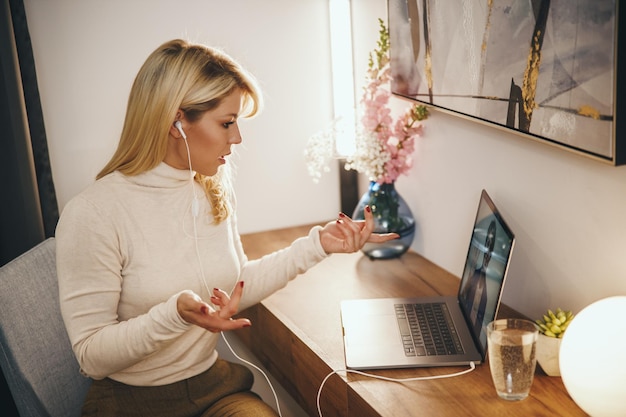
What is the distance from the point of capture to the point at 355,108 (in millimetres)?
2357

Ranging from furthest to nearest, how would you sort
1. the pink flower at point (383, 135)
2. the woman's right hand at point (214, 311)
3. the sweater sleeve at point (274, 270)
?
the pink flower at point (383, 135)
the sweater sleeve at point (274, 270)
the woman's right hand at point (214, 311)

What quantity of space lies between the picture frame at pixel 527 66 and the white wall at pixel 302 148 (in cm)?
11

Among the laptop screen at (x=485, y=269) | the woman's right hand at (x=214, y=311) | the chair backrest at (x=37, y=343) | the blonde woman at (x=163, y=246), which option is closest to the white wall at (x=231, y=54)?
the chair backrest at (x=37, y=343)

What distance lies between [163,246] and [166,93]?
1.08 feet

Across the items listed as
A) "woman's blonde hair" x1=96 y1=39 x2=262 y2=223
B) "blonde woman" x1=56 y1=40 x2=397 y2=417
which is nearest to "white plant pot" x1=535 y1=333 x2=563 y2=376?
"blonde woman" x1=56 y1=40 x2=397 y2=417

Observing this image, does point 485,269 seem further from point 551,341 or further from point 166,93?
point 166,93

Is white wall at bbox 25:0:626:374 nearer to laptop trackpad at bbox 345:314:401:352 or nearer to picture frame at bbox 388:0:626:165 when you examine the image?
picture frame at bbox 388:0:626:165

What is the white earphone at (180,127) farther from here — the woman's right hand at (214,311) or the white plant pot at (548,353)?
the white plant pot at (548,353)

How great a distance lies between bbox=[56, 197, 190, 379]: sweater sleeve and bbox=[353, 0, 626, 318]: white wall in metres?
0.80

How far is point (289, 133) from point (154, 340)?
1.22 m

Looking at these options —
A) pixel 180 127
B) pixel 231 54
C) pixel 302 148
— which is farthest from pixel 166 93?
pixel 302 148

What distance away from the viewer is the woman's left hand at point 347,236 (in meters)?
1.53

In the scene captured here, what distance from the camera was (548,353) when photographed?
52.3 inches

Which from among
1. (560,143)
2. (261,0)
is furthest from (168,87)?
(261,0)
